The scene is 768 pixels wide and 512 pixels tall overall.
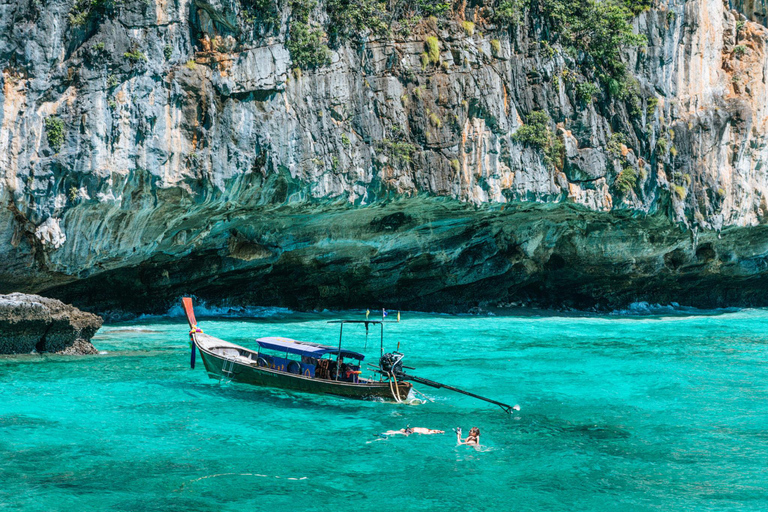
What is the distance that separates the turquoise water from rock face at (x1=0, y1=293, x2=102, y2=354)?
0.75 m

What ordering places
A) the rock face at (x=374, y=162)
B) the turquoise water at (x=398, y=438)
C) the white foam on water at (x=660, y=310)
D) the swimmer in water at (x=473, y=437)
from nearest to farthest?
1. the turquoise water at (x=398, y=438)
2. the swimmer in water at (x=473, y=437)
3. the rock face at (x=374, y=162)
4. the white foam on water at (x=660, y=310)

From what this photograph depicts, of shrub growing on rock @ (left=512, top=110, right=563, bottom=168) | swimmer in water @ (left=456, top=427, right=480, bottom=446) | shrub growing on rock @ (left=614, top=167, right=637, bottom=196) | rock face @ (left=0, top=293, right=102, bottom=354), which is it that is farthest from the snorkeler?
shrub growing on rock @ (left=614, top=167, right=637, bottom=196)

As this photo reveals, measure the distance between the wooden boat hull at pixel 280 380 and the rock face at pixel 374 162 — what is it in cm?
584

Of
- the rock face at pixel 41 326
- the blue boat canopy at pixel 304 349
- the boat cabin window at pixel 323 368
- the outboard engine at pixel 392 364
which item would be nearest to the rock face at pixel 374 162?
the rock face at pixel 41 326

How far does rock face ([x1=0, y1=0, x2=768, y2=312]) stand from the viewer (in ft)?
66.1

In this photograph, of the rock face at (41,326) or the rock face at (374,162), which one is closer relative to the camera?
the rock face at (41,326)

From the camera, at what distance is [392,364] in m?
16.0

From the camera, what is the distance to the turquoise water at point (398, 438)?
10703 millimetres

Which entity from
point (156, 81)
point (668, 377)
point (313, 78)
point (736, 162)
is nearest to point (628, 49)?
point (736, 162)

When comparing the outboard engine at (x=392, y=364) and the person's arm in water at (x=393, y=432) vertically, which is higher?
the outboard engine at (x=392, y=364)

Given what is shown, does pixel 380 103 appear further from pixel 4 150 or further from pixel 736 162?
pixel 736 162

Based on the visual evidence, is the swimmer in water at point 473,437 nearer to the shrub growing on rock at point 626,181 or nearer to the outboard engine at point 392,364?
the outboard engine at point 392,364

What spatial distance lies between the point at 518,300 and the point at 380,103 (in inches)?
550

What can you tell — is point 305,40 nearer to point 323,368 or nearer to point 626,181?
point 323,368
